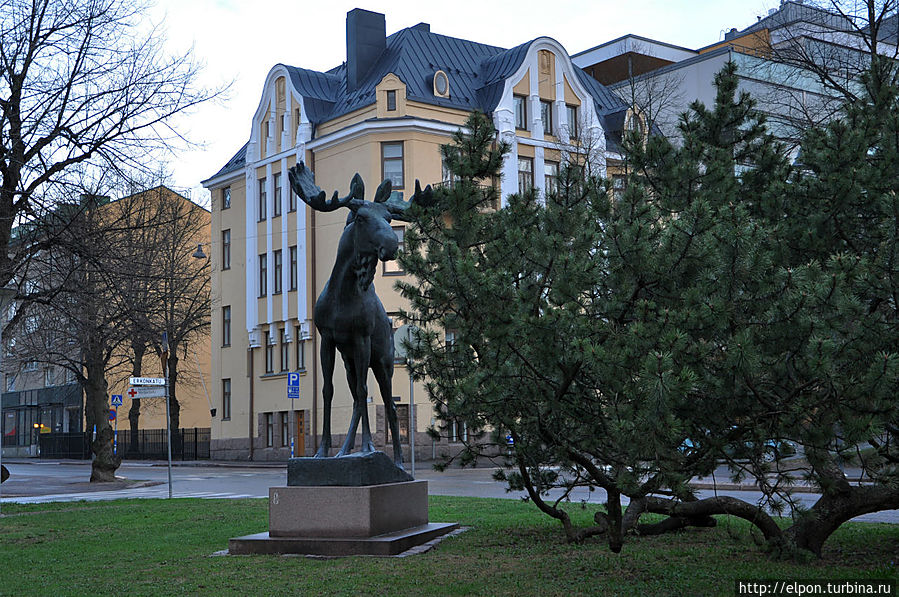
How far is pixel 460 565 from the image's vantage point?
945 centimetres

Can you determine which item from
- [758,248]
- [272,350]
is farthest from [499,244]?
[272,350]

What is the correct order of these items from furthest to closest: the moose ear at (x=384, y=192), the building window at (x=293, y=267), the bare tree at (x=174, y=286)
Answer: the building window at (x=293, y=267)
the bare tree at (x=174, y=286)
the moose ear at (x=384, y=192)

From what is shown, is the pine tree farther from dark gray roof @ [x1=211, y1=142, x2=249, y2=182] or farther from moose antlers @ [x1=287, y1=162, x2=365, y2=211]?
dark gray roof @ [x1=211, y1=142, x2=249, y2=182]

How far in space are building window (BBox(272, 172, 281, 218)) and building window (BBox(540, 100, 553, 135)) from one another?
1102 cm

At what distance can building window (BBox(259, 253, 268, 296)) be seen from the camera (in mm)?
43969

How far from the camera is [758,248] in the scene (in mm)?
6641

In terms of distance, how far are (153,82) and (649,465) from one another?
15797 millimetres

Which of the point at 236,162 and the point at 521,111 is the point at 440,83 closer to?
the point at 521,111

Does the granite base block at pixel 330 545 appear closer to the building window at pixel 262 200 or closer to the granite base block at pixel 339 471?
the granite base block at pixel 339 471

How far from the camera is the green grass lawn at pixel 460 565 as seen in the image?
828 centimetres

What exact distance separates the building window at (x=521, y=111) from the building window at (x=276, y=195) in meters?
10.1

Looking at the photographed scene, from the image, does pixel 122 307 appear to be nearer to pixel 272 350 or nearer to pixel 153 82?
pixel 153 82

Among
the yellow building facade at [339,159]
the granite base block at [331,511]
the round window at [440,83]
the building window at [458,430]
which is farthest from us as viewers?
the round window at [440,83]

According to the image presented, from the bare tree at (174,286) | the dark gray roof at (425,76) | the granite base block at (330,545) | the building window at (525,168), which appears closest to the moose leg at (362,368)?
the granite base block at (330,545)
